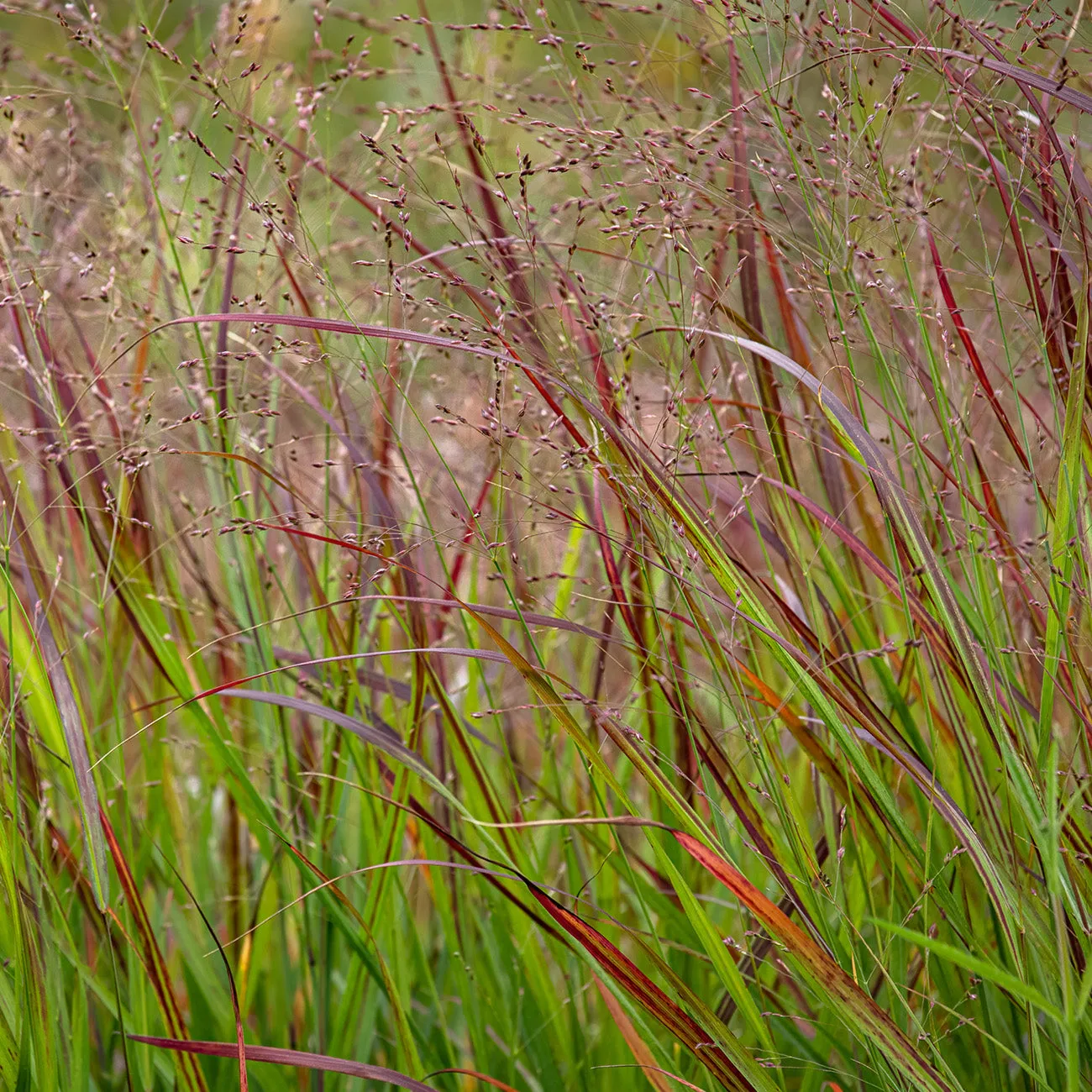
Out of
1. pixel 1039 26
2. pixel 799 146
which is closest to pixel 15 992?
pixel 799 146

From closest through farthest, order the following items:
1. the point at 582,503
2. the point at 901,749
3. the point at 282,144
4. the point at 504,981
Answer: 1. the point at 901,749
2. the point at 282,144
3. the point at 582,503
4. the point at 504,981

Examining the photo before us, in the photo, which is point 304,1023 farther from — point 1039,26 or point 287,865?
point 1039,26

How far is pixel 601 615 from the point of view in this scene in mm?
1156

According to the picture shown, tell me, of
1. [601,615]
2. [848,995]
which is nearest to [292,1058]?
[848,995]

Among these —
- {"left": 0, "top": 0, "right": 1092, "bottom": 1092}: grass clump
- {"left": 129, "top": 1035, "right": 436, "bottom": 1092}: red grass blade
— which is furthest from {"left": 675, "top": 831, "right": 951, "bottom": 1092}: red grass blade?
{"left": 129, "top": 1035, "right": 436, "bottom": 1092}: red grass blade

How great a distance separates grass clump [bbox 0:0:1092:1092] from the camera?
763 mm

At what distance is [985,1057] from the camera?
2.99 ft

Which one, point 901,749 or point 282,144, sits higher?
point 282,144

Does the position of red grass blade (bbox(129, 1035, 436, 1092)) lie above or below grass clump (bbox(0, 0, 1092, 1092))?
below

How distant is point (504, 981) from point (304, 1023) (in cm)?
22

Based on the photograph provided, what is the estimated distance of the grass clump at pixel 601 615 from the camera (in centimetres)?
76

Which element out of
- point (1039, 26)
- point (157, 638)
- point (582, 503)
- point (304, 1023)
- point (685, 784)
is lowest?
point (304, 1023)

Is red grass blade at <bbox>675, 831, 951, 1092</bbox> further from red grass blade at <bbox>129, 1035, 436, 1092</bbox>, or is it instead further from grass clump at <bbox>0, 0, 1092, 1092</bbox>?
red grass blade at <bbox>129, 1035, 436, 1092</bbox>

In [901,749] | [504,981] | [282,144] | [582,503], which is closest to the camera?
[901,749]
